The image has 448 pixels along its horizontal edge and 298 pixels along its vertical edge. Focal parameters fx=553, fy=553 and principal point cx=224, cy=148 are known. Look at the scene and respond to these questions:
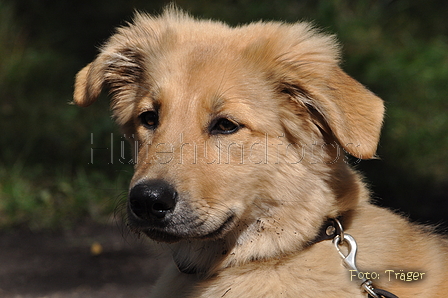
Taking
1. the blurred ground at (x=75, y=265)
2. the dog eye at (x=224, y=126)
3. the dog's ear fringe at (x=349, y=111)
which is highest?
the dog's ear fringe at (x=349, y=111)

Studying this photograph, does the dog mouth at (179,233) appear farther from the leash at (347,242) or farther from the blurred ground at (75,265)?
the blurred ground at (75,265)

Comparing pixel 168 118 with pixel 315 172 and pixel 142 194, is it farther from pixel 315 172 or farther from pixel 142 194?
pixel 315 172

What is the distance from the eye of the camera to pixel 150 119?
11.5 ft

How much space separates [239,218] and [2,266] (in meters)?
3.03

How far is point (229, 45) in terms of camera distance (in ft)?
11.3

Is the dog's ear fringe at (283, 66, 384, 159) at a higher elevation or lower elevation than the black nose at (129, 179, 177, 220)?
higher

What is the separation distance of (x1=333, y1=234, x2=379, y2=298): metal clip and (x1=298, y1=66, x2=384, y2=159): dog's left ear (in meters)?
0.47

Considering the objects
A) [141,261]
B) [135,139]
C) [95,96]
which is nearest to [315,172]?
[135,139]

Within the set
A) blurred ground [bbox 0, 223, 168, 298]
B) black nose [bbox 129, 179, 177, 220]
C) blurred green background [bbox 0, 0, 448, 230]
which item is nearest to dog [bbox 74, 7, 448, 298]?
black nose [bbox 129, 179, 177, 220]

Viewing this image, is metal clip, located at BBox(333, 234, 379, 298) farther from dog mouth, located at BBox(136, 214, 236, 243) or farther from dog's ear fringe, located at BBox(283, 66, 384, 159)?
dog mouth, located at BBox(136, 214, 236, 243)

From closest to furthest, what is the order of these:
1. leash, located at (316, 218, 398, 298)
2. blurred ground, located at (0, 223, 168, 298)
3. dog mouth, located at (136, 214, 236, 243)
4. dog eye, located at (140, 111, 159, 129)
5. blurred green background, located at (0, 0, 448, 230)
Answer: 1. leash, located at (316, 218, 398, 298)
2. dog mouth, located at (136, 214, 236, 243)
3. dog eye, located at (140, 111, 159, 129)
4. blurred ground, located at (0, 223, 168, 298)
5. blurred green background, located at (0, 0, 448, 230)

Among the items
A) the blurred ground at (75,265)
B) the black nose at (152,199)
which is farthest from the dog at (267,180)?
the blurred ground at (75,265)

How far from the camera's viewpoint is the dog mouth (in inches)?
116

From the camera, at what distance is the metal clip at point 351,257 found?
113 inches
